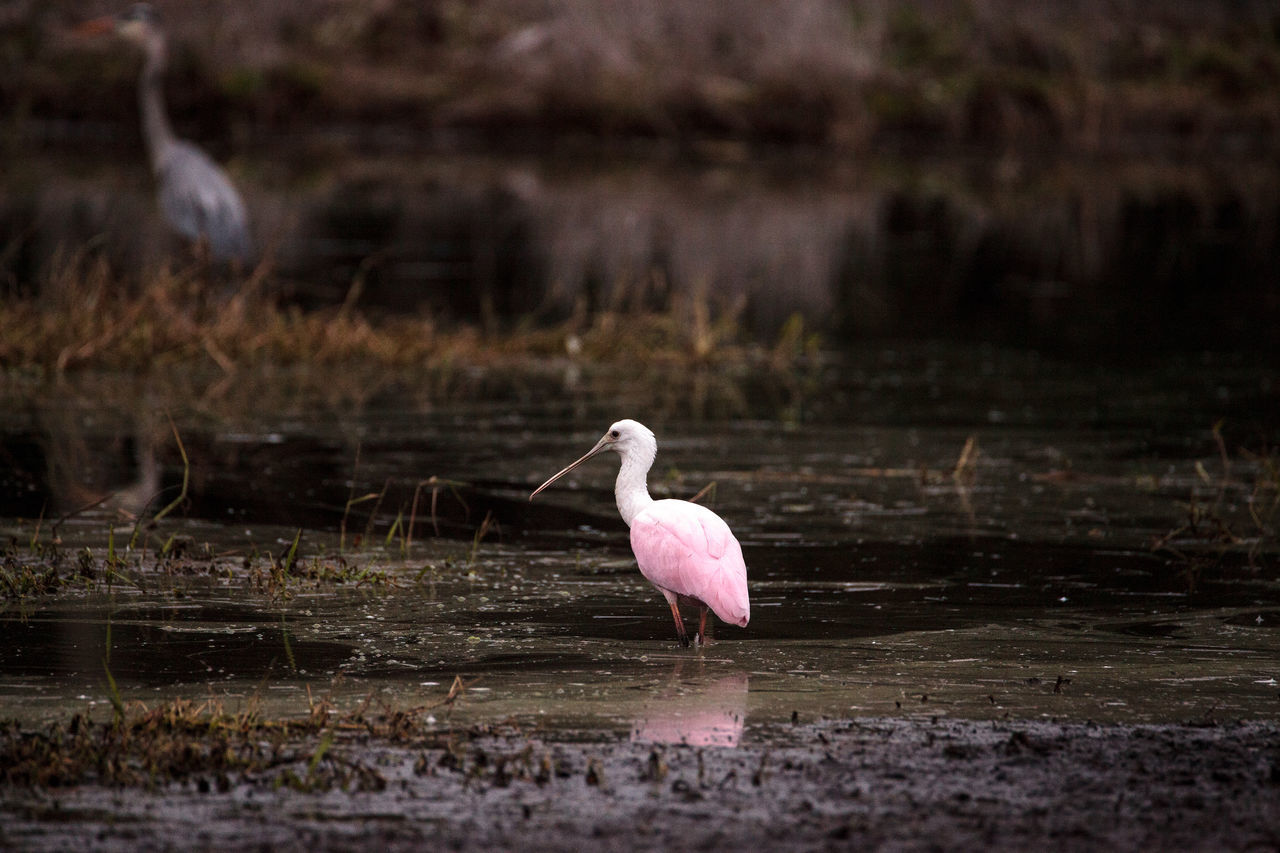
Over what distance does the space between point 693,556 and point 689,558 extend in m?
0.01

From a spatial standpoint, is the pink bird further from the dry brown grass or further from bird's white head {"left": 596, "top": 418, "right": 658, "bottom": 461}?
the dry brown grass

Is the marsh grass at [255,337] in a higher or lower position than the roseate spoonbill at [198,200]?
lower

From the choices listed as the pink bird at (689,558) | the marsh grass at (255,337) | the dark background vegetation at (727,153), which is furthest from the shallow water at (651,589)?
the dark background vegetation at (727,153)

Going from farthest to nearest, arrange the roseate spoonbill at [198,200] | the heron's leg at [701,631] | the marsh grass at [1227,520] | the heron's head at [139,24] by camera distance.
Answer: the heron's head at [139,24] → the roseate spoonbill at [198,200] → the marsh grass at [1227,520] → the heron's leg at [701,631]

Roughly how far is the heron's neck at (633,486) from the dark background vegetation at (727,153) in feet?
30.9

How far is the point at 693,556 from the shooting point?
19.9ft

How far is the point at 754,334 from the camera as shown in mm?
15336

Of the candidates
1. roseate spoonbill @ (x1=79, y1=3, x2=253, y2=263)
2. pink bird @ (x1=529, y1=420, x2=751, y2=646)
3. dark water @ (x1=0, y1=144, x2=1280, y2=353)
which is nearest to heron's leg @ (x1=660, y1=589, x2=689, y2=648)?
pink bird @ (x1=529, y1=420, x2=751, y2=646)

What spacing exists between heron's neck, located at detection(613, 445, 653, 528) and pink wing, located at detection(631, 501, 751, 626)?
0.15 metres

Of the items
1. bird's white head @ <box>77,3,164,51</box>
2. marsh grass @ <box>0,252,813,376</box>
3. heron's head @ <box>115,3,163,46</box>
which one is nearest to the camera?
marsh grass @ <box>0,252,813,376</box>

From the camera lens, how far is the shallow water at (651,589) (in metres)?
5.59

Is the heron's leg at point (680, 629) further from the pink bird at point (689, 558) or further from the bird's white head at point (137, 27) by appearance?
the bird's white head at point (137, 27)

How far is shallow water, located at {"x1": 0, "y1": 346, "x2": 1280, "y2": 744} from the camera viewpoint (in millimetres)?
5592

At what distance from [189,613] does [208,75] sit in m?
30.2
